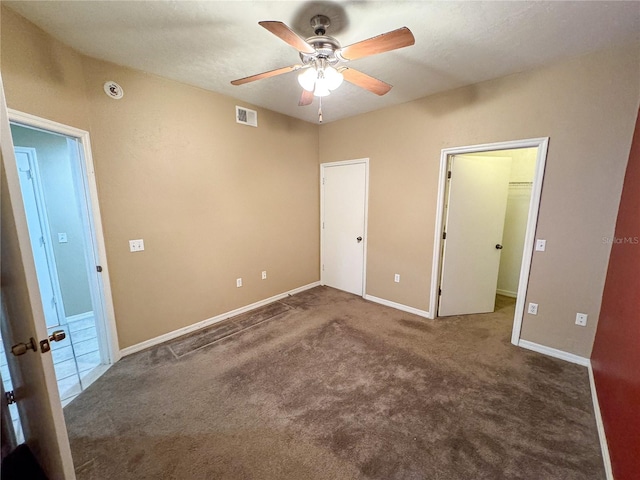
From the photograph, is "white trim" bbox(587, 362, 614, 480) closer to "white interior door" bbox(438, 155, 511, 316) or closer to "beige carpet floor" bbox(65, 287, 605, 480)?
"beige carpet floor" bbox(65, 287, 605, 480)

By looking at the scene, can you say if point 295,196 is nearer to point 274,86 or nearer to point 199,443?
point 274,86

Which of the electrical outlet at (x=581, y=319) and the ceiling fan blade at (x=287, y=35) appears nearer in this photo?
the ceiling fan blade at (x=287, y=35)

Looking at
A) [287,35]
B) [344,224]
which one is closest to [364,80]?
[287,35]

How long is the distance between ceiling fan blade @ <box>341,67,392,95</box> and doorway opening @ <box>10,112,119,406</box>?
2.11 meters

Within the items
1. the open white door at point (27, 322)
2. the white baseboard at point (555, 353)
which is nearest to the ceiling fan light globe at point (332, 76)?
the open white door at point (27, 322)

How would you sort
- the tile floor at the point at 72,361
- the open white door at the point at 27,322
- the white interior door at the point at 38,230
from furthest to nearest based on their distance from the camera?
the white interior door at the point at 38,230 < the tile floor at the point at 72,361 < the open white door at the point at 27,322

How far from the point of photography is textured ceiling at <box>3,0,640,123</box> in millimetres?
1563

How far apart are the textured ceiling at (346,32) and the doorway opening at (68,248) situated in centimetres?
76

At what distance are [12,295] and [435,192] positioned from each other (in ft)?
10.9

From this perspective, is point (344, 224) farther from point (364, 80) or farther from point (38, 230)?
point (38, 230)

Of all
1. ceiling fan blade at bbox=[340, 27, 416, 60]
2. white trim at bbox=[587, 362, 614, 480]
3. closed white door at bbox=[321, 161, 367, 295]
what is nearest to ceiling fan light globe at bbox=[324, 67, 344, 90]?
ceiling fan blade at bbox=[340, 27, 416, 60]

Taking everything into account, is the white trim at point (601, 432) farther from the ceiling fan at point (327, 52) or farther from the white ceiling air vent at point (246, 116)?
the white ceiling air vent at point (246, 116)

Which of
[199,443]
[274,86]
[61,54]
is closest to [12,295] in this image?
[199,443]

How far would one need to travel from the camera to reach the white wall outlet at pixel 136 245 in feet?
7.91
